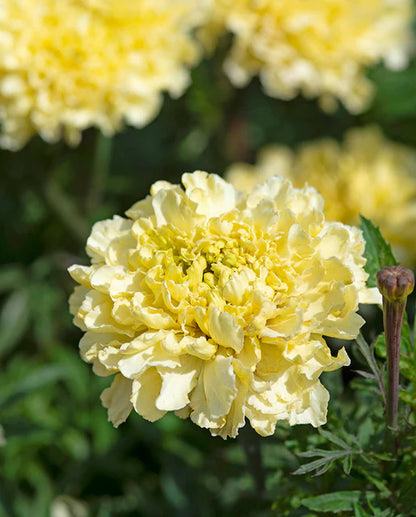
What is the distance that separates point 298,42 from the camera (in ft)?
5.27

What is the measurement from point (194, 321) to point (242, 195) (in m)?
0.21

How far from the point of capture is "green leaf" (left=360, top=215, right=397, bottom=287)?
0.90 metres

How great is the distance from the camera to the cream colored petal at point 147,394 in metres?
0.79

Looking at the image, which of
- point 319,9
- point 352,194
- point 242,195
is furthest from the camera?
point 352,194

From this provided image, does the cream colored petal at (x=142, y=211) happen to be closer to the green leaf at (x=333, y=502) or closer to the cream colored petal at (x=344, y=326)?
the cream colored petal at (x=344, y=326)

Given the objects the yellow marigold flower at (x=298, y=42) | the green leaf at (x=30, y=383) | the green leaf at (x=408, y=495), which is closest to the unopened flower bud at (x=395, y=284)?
the green leaf at (x=408, y=495)

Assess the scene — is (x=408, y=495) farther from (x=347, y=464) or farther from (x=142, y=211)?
(x=142, y=211)

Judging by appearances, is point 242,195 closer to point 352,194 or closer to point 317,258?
point 317,258

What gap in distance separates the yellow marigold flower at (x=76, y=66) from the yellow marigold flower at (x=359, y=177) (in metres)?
0.35

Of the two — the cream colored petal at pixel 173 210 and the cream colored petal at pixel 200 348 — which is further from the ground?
the cream colored petal at pixel 173 210

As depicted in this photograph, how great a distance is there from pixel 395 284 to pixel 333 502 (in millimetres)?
286

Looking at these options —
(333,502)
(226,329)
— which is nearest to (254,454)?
(333,502)

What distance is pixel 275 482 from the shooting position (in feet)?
3.23

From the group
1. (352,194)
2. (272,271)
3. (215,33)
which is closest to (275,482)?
(272,271)
